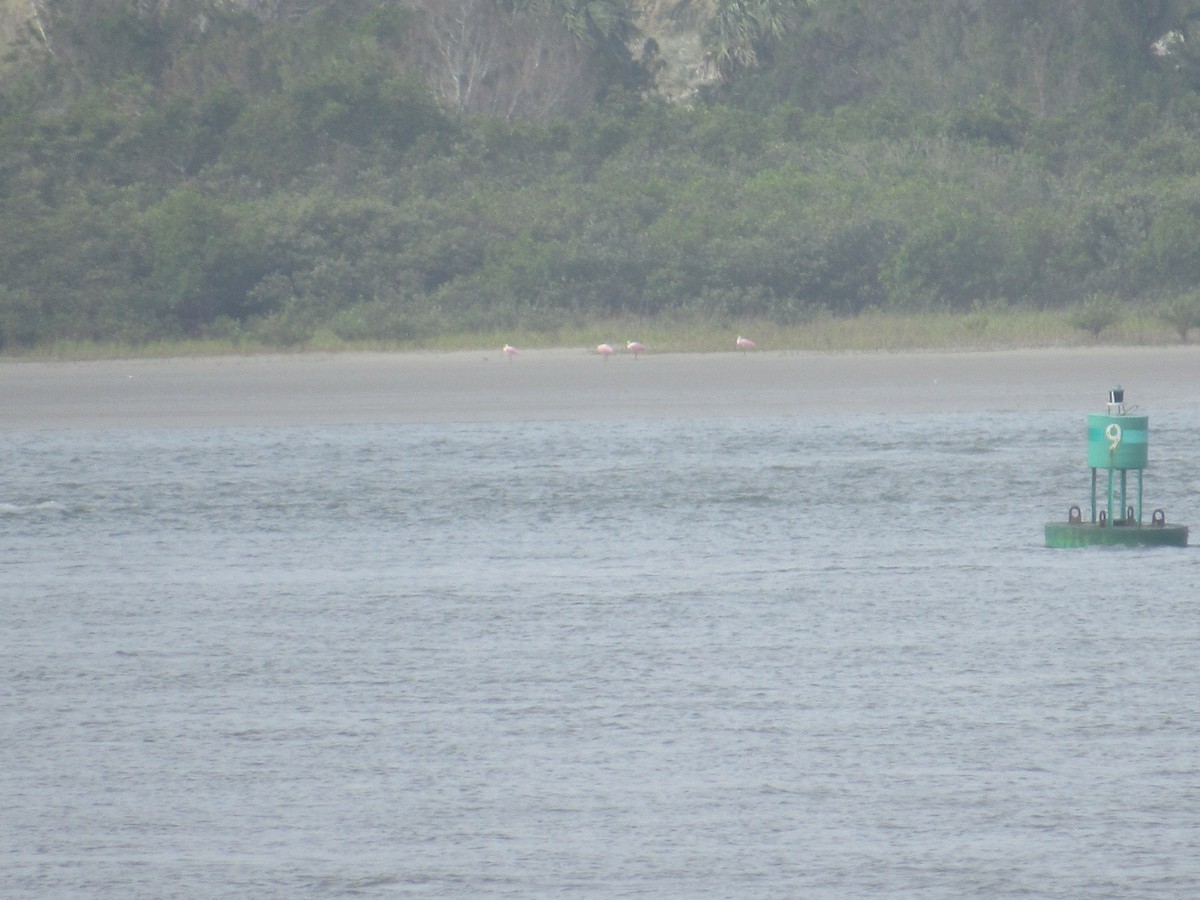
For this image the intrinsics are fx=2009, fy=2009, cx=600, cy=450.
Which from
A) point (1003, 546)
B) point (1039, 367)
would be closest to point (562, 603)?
point (1003, 546)

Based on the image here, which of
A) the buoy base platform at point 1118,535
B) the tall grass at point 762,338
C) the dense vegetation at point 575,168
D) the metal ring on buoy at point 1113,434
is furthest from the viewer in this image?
the dense vegetation at point 575,168

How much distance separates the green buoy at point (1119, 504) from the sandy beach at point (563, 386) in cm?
960

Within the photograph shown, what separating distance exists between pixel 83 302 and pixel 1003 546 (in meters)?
21.3

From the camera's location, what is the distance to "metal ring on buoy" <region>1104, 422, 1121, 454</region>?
14406 mm

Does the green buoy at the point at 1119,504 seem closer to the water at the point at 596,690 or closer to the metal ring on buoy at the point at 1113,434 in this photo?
the metal ring on buoy at the point at 1113,434

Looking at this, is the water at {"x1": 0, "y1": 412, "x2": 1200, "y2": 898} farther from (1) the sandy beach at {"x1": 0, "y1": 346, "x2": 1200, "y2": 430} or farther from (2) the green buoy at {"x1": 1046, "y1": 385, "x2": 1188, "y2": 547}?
(1) the sandy beach at {"x1": 0, "y1": 346, "x2": 1200, "y2": 430}

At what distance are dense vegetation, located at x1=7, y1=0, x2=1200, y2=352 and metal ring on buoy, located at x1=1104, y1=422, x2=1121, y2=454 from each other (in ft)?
54.9

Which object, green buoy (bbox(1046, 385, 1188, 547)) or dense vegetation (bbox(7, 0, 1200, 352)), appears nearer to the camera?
green buoy (bbox(1046, 385, 1188, 547))

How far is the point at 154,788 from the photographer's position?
9188 millimetres

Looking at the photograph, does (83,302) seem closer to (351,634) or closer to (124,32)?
(124,32)

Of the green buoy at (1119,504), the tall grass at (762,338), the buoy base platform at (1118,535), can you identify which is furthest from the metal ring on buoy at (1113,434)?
the tall grass at (762,338)

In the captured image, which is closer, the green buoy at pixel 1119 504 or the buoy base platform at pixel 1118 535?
the green buoy at pixel 1119 504

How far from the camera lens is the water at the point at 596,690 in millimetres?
8156

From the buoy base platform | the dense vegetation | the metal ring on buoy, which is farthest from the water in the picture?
the dense vegetation
